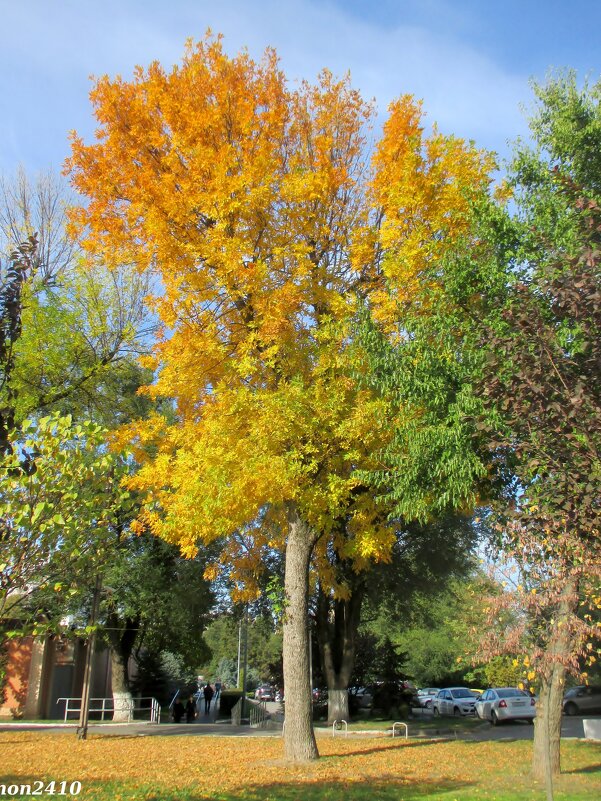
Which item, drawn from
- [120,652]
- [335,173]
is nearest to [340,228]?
[335,173]

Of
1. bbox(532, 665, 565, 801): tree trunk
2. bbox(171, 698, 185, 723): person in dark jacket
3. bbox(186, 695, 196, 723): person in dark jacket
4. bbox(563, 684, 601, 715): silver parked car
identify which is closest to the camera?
bbox(532, 665, 565, 801): tree trunk

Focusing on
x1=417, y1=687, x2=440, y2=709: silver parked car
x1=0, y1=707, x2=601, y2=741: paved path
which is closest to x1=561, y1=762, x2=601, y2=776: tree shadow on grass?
x1=0, y1=707, x2=601, y2=741: paved path

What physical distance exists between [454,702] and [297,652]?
19.8m

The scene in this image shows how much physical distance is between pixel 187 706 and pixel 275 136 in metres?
21.1

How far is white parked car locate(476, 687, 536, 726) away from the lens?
2211 cm

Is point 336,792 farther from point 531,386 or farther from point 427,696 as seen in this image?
point 427,696

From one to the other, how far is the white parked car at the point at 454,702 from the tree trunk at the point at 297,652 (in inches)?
741

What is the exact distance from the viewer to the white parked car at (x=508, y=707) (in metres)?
22.1

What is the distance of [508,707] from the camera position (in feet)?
72.8

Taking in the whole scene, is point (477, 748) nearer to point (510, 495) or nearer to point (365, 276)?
point (510, 495)

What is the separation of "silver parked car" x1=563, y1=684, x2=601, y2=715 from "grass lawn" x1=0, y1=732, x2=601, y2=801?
1426 cm

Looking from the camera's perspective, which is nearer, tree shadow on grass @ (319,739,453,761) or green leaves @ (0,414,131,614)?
green leaves @ (0,414,131,614)

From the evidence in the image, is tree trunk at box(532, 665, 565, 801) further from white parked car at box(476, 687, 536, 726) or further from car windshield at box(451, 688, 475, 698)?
car windshield at box(451, 688, 475, 698)

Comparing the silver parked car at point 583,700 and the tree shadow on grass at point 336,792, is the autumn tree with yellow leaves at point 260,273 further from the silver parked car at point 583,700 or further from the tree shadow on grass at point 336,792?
the silver parked car at point 583,700
